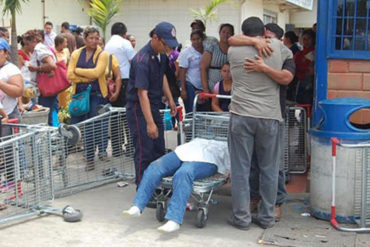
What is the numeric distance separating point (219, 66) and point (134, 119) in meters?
1.99

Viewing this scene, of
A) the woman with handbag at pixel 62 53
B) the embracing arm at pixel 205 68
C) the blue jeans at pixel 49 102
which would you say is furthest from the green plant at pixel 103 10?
the embracing arm at pixel 205 68

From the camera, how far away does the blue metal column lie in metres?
5.77

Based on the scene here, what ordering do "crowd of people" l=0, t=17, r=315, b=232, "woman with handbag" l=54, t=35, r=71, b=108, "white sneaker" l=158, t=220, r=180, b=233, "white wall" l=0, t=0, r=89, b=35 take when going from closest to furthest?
1. "white sneaker" l=158, t=220, r=180, b=233
2. "crowd of people" l=0, t=17, r=315, b=232
3. "woman with handbag" l=54, t=35, r=71, b=108
4. "white wall" l=0, t=0, r=89, b=35

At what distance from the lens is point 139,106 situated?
577 cm

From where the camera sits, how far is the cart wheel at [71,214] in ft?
17.4

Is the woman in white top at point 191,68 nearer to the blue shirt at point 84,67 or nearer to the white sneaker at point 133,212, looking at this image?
the blue shirt at point 84,67

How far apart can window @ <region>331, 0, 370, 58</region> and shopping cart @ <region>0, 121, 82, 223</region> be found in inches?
124

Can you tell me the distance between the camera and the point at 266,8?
74.4 ft

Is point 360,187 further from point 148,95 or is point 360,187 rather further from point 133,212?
point 148,95

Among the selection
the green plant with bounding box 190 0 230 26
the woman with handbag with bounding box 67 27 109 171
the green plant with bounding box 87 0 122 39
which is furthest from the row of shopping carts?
the green plant with bounding box 190 0 230 26

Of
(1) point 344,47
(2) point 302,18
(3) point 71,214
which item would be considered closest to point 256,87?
(1) point 344,47

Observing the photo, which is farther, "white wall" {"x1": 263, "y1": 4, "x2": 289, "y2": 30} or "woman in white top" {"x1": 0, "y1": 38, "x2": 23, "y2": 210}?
"white wall" {"x1": 263, "y1": 4, "x2": 289, "y2": 30}

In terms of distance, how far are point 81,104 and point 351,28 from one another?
11.7 ft

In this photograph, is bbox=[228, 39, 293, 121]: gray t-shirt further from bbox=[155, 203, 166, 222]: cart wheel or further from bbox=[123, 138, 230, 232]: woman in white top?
bbox=[155, 203, 166, 222]: cart wheel
